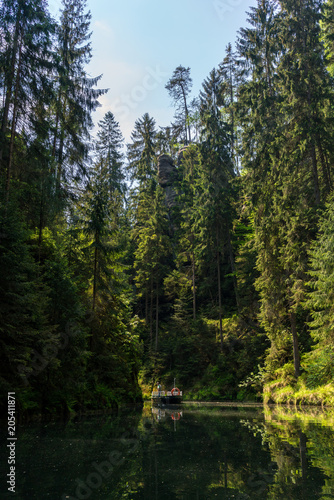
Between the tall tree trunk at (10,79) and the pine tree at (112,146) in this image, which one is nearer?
the tall tree trunk at (10,79)

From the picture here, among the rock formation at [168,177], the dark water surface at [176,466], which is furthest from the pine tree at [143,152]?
the dark water surface at [176,466]

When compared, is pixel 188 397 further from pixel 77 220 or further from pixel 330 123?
pixel 330 123

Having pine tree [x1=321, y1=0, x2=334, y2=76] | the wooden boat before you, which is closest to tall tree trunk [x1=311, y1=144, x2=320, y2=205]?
pine tree [x1=321, y1=0, x2=334, y2=76]

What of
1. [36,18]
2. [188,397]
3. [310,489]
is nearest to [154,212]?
[188,397]

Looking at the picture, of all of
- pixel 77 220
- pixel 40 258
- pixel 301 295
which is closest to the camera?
pixel 40 258

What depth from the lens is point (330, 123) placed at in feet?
77.2

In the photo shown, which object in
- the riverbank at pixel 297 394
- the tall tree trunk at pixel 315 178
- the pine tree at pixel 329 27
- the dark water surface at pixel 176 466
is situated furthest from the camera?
the pine tree at pixel 329 27

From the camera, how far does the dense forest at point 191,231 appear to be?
1673cm

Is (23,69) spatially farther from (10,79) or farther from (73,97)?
(73,97)

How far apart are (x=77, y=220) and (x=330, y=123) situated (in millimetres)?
15737

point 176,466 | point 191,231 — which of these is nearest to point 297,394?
point 176,466

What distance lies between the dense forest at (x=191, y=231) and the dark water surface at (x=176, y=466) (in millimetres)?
4646

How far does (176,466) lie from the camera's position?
7184 mm

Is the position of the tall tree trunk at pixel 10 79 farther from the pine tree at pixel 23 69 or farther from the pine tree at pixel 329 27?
the pine tree at pixel 329 27
